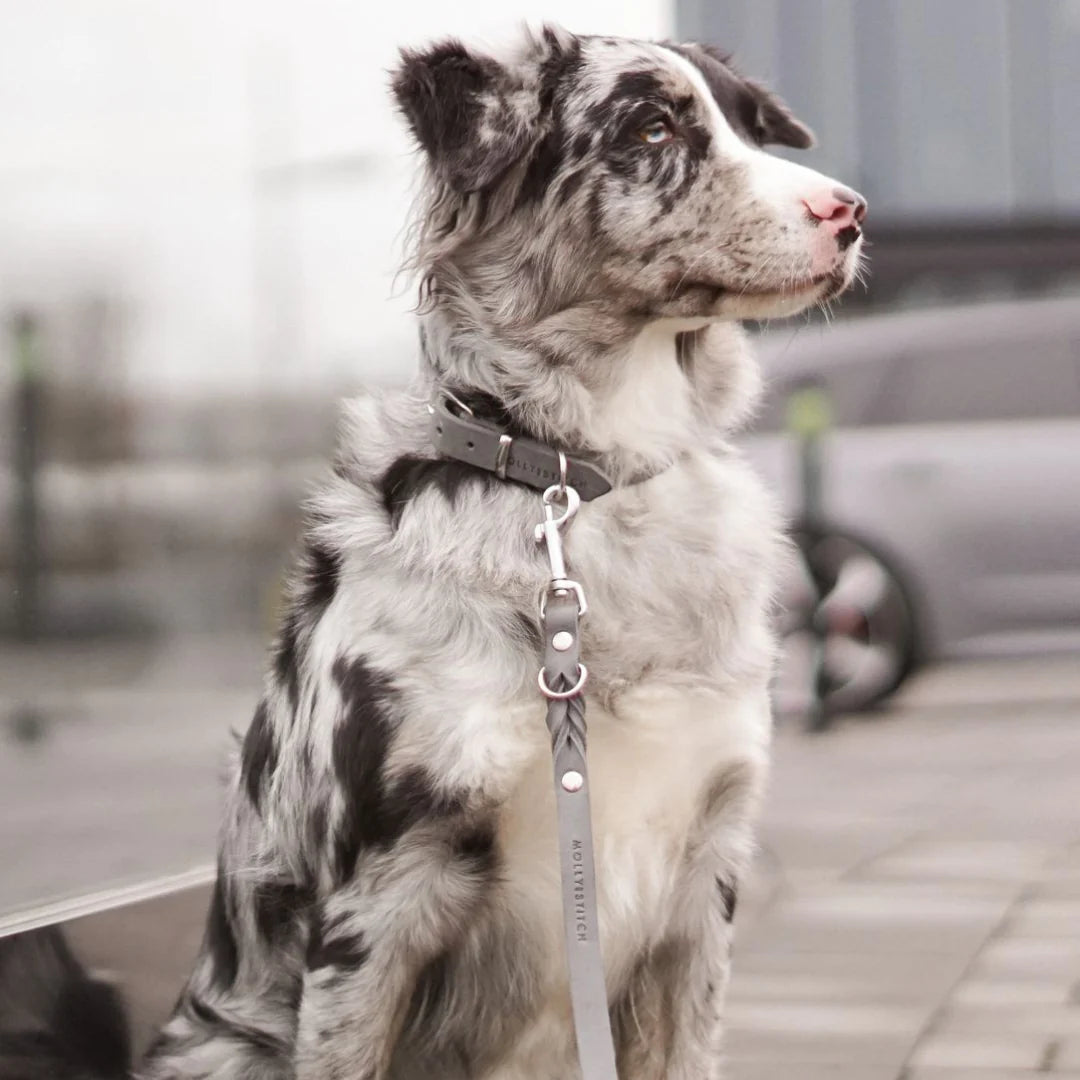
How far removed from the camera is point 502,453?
2686 millimetres

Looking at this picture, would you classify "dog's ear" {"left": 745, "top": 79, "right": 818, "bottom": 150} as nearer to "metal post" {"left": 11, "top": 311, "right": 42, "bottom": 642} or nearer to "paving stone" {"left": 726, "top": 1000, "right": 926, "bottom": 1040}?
"metal post" {"left": 11, "top": 311, "right": 42, "bottom": 642}

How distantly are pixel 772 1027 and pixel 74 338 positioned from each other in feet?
6.17

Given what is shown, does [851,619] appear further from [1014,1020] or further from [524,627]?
[524,627]

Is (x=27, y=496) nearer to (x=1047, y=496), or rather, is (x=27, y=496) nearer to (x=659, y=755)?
(x=659, y=755)

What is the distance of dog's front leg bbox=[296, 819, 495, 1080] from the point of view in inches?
99.8

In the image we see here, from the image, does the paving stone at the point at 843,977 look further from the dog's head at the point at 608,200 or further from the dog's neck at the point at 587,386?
the dog's head at the point at 608,200

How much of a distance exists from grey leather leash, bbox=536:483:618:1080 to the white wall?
105 centimetres

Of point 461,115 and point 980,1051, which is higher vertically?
point 461,115

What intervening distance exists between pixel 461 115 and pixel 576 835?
3.58ft

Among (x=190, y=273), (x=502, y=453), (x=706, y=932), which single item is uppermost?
(x=190, y=273)

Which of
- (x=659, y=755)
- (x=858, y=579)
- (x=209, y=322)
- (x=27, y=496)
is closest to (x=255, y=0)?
(x=209, y=322)

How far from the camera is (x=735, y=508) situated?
2.89 metres

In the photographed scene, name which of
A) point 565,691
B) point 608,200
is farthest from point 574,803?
point 608,200

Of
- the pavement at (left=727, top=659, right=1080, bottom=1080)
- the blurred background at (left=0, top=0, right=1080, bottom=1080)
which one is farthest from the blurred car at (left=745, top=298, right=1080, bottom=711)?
the blurred background at (left=0, top=0, right=1080, bottom=1080)
